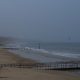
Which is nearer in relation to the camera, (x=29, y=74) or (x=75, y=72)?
(x=29, y=74)

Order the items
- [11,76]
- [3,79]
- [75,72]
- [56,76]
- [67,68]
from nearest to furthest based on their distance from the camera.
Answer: [3,79] → [11,76] → [56,76] → [75,72] → [67,68]

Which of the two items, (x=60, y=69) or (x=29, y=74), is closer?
(x=29, y=74)

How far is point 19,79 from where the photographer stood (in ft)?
51.5

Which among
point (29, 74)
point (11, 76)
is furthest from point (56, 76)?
point (11, 76)

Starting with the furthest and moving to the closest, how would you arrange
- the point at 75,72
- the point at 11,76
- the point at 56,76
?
1. the point at 75,72
2. the point at 56,76
3. the point at 11,76

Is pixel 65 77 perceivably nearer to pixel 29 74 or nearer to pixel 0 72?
pixel 29 74

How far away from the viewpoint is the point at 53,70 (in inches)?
795

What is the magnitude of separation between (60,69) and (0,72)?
494cm

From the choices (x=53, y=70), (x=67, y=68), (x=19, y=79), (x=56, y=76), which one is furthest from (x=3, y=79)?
(x=67, y=68)

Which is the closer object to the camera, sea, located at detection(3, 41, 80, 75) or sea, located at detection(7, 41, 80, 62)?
sea, located at detection(3, 41, 80, 75)

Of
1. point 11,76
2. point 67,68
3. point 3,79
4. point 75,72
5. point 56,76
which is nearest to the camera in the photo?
point 3,79

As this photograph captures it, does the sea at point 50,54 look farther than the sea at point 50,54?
Yes

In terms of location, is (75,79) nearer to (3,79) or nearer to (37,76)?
(37,76)

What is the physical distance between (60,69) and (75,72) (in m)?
1.42
